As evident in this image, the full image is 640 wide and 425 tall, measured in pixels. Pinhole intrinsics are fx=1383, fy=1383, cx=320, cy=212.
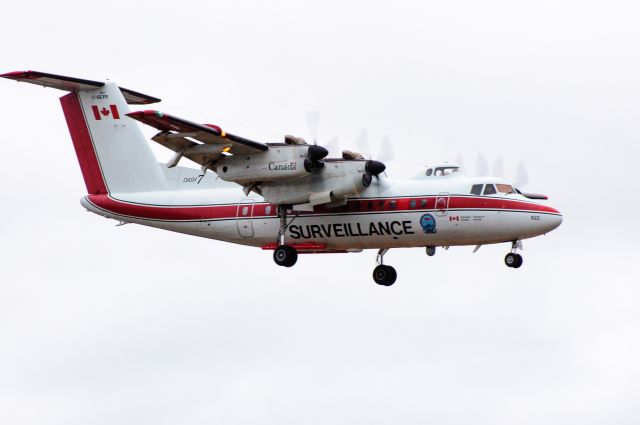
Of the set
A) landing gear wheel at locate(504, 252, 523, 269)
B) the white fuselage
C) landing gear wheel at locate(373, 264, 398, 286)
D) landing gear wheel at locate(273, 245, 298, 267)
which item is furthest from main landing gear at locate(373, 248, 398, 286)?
landing gear wheel at locate(504, 252, 523, 269)

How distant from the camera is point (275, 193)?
3450 cm

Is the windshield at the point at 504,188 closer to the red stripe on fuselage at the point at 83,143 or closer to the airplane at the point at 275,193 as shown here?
the airplane at the point at 275,193

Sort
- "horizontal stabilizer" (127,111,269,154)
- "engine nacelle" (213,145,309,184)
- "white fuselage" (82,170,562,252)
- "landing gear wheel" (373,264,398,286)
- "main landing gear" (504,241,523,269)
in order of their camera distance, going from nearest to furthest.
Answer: "horizontal stabilizer" (127,111,269,154) < "main landing gear" (504,241,523,269) < "white fuselage" (82,170,562,252) < "engine nacelle" (213,145,309,184) < "landing gear wheel" (373,264,398,286)

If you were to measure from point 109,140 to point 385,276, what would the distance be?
27.4 feet

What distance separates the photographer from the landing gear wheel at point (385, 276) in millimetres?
35750

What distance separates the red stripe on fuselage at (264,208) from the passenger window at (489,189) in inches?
8.4

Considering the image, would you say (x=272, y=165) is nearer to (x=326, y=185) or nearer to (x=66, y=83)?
(x=326, y=185)

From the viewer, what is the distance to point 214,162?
34125 mm

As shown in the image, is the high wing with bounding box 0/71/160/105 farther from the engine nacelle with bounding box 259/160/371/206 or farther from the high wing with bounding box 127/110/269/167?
the engine nacelle with bounding box 259/160/371/206

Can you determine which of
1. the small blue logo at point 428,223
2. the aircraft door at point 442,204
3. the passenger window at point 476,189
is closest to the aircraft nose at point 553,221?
the passenger window at point 476,189


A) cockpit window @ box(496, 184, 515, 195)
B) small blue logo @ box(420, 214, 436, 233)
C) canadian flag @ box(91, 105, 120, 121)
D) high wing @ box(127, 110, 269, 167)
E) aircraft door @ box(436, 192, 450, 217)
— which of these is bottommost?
small blue logo @ box(420, 214, 436, 233)

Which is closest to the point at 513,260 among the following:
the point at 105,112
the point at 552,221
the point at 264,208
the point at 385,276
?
the point at 552,221

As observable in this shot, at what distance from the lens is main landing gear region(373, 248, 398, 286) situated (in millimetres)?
35750

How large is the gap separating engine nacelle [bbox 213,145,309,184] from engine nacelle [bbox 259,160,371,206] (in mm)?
561
